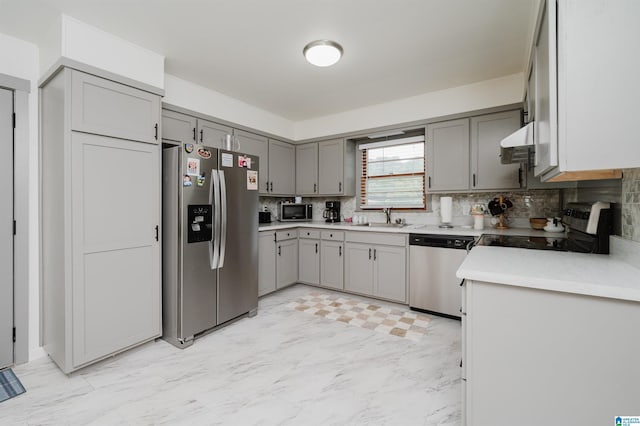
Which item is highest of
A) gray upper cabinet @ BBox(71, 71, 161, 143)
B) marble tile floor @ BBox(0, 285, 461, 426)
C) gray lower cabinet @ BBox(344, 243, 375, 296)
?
gray upper cabinet @ BBox(71, 71, 161, 143)

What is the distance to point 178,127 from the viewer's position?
2918mm

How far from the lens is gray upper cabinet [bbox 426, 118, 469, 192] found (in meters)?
3.15

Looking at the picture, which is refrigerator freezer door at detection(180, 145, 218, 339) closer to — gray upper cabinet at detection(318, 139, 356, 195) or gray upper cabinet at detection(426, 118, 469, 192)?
gray upper cabinet at detection(318, 139, 356, 195)

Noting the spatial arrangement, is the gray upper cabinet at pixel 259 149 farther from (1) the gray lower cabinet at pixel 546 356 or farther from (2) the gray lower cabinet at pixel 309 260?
(1) the gray lower cabinet at pixel 546 356

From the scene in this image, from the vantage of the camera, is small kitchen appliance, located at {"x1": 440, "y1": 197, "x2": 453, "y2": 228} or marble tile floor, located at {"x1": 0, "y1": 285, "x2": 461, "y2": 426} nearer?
marble tile floor, located at {"x1": 0, "y1": 285, "x2": 461, "y2": 426}

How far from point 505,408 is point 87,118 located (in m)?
3.02

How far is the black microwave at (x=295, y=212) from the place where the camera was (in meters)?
4.25

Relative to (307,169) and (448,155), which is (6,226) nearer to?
(307,169)

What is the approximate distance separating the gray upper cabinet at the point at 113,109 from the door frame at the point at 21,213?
2.09 feet

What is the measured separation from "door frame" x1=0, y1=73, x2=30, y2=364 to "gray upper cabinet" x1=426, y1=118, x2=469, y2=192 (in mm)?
3817

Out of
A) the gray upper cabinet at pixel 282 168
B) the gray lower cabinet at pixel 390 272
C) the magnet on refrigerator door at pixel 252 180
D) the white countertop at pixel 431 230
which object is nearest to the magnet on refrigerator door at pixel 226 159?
the magnet on refrigerator door at pixel 252 180

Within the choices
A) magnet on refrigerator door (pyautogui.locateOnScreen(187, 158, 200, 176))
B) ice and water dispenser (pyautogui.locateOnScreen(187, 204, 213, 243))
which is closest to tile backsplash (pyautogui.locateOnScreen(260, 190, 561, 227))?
ice and water dispenser (pyautogui.locateOnScreen(187, 204, 213, 243))

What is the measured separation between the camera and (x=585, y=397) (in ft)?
3.51

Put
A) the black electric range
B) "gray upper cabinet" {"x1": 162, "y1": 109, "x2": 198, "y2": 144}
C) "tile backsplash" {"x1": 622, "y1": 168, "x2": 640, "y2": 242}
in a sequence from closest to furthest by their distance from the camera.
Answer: "tile backsplash" {"x1": 622, "y1": 168, "x2": 640, "y2": 242}, the black electric range, "gray upper cabinet" {"x1": 162, "y1": 109, "x2": 198, "y2": 144}
